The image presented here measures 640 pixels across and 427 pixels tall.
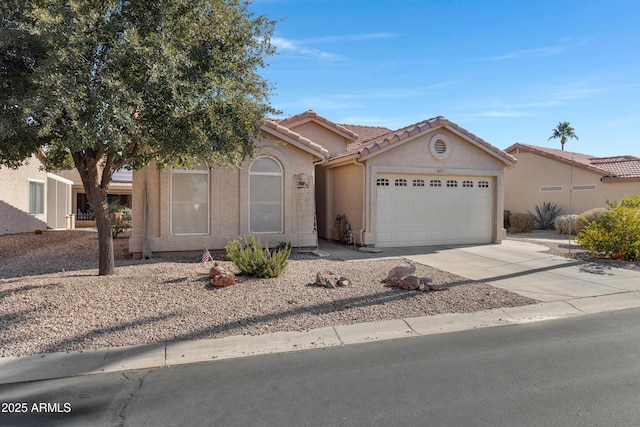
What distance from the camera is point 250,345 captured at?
17.8ft

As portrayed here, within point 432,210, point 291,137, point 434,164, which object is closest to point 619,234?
point 432,210

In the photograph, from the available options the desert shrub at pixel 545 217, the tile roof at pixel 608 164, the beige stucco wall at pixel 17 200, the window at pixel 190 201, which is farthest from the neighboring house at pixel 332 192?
the beige stucco wall at pixel 17 200

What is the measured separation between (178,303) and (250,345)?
1.94 meters

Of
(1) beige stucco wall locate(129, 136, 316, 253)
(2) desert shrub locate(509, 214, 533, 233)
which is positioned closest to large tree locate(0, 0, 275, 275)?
(1) beige stucco wall locate(129, 136, 316, 253)

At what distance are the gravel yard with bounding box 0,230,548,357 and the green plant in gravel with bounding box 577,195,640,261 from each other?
18.8 ft

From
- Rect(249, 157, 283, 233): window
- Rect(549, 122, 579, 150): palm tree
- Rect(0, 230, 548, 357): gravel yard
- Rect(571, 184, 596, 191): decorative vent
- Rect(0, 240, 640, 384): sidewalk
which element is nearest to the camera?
Rect(0, 240, 640, 384): sidewalk

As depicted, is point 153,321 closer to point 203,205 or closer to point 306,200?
point 203,205

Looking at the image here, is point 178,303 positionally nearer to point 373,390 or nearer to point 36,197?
point 373,390

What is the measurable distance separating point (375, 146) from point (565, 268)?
6.16m

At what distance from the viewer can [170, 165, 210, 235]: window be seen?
11180 mm

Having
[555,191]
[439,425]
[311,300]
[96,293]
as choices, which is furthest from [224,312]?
[555,191]

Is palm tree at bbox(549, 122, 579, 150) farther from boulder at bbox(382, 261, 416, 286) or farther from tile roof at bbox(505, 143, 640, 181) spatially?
boulder at bbox(382, 261, 416, 286)

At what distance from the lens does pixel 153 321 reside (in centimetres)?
602

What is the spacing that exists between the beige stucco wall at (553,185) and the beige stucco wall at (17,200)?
80.4 ft
